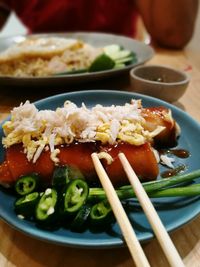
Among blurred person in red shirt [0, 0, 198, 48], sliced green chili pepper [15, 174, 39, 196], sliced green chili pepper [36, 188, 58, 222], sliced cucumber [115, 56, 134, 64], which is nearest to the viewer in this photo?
sliced green chili pepper [36, 188, 58, 222]

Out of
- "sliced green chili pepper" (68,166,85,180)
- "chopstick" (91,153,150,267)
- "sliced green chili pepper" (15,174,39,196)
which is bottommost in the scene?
"sliced green chili pepper" (15,174,39,196)

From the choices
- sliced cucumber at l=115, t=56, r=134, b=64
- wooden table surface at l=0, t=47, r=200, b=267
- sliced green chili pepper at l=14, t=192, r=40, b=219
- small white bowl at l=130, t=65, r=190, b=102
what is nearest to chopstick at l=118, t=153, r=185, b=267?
wooden table surface at l=0, t=47, r=200, b=267

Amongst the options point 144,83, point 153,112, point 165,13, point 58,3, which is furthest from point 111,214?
point 58,3

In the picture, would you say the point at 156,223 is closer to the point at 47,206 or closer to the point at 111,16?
the point at 47,206

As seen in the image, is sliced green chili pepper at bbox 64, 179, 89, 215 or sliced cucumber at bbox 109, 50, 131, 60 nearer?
sliced green chili pepper at bbox 64, 179, 89, 215

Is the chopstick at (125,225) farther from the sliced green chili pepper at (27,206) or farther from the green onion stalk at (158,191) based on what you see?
the sliced green chili pepper at (27,206)

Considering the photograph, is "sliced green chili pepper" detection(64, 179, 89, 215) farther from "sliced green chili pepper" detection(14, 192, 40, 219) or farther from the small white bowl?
the small white bowl

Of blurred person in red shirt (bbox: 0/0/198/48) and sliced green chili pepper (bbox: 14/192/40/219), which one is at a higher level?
sliced green chili pepper (bbox: 14/192/40/219)

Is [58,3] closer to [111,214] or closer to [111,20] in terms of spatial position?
[111,20]
